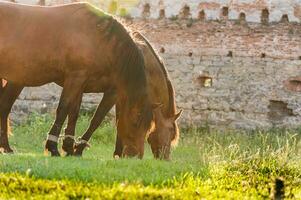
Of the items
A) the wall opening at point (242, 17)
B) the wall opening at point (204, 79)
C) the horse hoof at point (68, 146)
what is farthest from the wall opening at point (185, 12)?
the horse hoof at point (68, 146)

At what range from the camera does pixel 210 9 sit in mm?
15039

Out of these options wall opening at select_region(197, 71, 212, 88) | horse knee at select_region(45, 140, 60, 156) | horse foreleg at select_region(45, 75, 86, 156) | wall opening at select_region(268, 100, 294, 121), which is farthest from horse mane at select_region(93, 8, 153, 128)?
wall opening at select_region(197, 71, 212, 88)

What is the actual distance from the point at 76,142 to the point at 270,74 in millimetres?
7734

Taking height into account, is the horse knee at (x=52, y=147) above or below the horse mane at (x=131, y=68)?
below

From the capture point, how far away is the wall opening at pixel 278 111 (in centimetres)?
1434

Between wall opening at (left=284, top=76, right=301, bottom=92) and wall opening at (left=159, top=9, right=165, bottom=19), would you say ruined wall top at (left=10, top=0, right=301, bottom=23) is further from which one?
wall opening at (left=284, top=76, right=301, bottom=92)

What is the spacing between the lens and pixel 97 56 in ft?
24.3

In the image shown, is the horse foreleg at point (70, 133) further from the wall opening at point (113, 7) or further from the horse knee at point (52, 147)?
the wall opening at point (113, 7)

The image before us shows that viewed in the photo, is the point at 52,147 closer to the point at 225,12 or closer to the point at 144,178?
the point at 144,178

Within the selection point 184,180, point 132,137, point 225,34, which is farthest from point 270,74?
point 184,180

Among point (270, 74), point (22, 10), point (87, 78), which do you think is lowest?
point (270, 74)

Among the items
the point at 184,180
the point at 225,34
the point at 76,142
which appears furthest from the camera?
the point at 225,34

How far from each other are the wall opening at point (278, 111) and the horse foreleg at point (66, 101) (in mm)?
7909

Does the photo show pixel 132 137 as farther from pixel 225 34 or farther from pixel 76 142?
pixel 225 34
